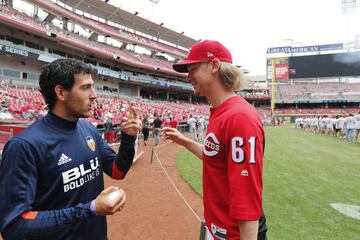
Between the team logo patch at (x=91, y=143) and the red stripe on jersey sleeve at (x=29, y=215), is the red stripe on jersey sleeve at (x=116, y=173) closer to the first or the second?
the team logo patch at (x=91, y=143)

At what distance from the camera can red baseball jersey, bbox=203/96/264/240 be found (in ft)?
4.89

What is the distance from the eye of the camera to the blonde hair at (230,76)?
6.32 feet

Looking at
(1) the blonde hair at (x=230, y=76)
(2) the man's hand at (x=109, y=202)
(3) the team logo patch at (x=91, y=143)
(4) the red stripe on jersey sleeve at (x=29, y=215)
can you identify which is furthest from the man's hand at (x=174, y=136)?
(4) the red stripe on jersey sleeve at (x=29, y=215)

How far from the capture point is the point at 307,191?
6715 millimetres

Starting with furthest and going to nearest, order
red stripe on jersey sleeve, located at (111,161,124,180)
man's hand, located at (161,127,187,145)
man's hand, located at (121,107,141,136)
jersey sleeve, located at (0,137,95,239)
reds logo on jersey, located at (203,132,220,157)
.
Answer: man's hand, located at (161,127,187,145) < red stripe on jersey sleeve, located at (111,161,124,180) < man's hand, located at (121,107,141,136) < reds logo on jersey, located at (203,132,220,157) < jersey sleeve, located at (0,137,95,239)

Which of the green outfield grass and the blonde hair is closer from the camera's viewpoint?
the blonde hair

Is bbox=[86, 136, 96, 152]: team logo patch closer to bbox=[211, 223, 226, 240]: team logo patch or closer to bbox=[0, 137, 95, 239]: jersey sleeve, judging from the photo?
bbox=[0, 137, 95, 239]: jersey sleeve

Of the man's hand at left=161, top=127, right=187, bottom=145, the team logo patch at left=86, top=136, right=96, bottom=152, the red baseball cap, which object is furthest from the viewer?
the man's hand at left=161, top=127, right=187, bottom=145

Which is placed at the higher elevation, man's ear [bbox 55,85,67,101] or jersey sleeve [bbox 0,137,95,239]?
Answer: man's ear [bbox 55,85,67,101]

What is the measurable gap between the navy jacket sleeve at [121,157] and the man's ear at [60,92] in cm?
66

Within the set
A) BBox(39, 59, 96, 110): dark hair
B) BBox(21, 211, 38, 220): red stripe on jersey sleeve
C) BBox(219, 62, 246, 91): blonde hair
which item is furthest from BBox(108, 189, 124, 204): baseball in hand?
BBox(219, 62, 246, 91): blonde hair

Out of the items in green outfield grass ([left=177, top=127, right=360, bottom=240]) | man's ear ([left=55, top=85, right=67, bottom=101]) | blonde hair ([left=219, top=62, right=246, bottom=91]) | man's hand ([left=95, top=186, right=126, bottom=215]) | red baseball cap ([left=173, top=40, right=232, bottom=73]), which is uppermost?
red baseball cap ([left=173, top=40, right=232, bottom=73])

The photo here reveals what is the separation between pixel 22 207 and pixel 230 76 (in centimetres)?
171

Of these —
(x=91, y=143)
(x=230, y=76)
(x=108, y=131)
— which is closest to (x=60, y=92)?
(x=91, y=143)
